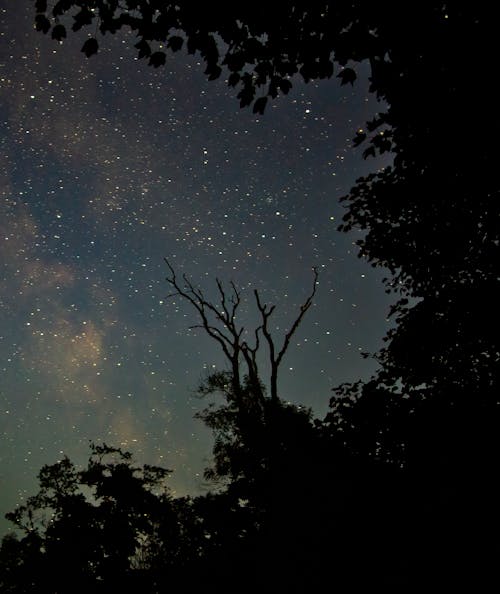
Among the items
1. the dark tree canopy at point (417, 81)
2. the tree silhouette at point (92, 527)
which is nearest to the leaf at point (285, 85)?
the dark tree canopy at point (417, 81)

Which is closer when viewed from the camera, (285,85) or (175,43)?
(175,43)

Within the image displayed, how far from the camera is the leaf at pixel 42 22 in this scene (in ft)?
14.2

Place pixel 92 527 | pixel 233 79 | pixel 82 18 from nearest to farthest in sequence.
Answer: pixel 82 18 → pixel 233 79 → pixel 92 527

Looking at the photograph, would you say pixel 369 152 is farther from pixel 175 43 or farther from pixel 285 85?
pixel 175 43

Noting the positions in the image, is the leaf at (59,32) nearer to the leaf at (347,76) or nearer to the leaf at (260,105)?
the leaf at (260,105)

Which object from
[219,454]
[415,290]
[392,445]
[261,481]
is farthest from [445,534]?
[219,454]

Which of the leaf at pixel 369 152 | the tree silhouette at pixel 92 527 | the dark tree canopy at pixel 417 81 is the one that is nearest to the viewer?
the dark tree canopy at pixel 417 81

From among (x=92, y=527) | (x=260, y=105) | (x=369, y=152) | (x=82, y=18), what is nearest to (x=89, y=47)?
(x=82, y=18)

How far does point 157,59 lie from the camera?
4520 mm

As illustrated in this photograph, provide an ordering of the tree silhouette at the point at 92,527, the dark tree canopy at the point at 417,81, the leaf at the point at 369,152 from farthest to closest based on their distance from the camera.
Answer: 1. the tree silhouette at the point at 92,527
2. the leaf at the point at 369,152
3. the dark tree canopy at the point at 417,81

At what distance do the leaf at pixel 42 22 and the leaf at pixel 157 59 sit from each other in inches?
45.6

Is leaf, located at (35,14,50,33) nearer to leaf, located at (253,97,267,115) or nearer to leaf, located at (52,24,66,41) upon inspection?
leaf, located at (52,24,66,41)

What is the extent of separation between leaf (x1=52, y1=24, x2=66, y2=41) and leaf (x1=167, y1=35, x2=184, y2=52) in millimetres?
1148

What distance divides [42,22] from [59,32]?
180 mm
